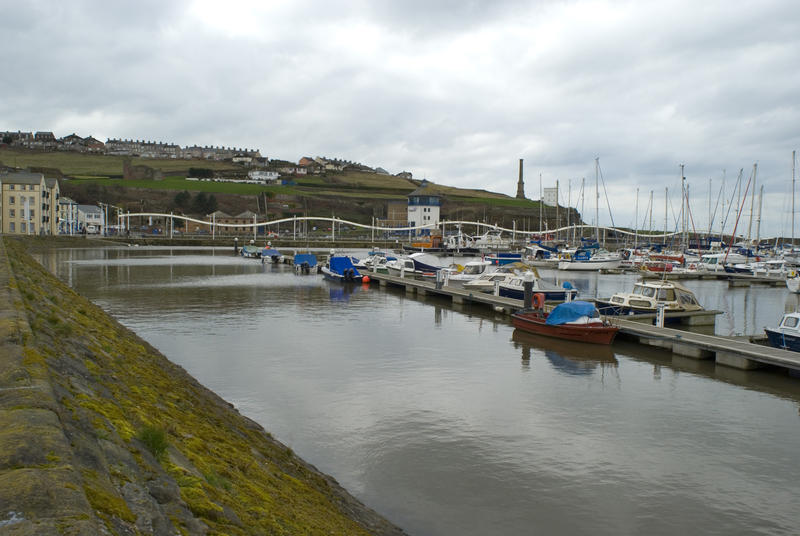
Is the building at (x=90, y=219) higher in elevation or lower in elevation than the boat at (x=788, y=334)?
higher

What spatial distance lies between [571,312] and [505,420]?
9884 mm

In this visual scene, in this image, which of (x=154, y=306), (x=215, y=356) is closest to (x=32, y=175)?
(x=154, y=306)

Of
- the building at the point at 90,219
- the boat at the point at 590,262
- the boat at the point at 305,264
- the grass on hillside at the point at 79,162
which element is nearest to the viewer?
the boat at the point at 305,264

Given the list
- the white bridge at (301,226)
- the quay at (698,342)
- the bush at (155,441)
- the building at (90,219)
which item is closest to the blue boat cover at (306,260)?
the quay at (698,342)

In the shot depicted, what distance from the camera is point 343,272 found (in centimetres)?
4591

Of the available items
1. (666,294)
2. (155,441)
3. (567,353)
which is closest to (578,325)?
(567,353)

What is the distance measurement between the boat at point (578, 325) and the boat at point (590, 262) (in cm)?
4102

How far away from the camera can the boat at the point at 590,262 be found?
62469 mm

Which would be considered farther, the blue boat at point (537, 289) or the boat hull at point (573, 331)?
the blue boat at point (537, 289)

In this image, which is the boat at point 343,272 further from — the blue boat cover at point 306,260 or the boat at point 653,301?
the boat at point 653,301

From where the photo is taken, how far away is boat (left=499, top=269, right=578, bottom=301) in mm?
31000

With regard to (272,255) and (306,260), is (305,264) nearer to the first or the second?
(306,260)

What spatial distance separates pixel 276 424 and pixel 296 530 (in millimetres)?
6870

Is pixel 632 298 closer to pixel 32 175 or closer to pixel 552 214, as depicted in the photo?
pixel 32 175
